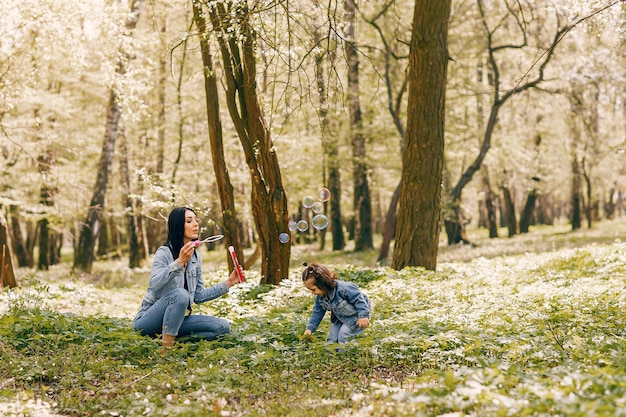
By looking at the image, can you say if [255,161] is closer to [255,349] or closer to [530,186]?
[255,349]

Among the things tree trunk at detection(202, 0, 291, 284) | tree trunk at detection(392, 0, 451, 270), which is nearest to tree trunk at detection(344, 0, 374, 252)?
tree trunk at detection(392, 0, 451, 270)

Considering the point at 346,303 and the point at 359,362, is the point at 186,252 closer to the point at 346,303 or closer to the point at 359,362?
the point at 346,303

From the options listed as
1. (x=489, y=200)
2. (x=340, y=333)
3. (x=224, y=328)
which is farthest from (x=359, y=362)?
(x=489, y=200)

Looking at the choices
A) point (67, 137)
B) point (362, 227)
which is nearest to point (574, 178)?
point (362, 227)

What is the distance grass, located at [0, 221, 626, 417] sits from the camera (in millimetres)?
4035

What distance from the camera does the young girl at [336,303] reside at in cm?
690

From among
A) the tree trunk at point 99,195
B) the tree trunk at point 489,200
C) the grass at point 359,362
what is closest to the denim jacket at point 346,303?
the grass at point 359,362

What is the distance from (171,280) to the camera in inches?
276

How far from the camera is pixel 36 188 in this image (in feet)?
76.0

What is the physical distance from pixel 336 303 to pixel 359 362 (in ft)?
3.61

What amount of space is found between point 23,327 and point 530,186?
2877 cm

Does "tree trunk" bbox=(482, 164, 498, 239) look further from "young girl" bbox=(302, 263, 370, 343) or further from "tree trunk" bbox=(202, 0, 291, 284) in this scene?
"young girl" bbox=(302, 263, 370, 343)

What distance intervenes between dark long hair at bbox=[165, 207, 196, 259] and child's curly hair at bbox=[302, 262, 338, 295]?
143 cm

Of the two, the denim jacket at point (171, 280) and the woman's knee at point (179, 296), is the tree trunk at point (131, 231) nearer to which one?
the denim jacket at point (171, 280)
